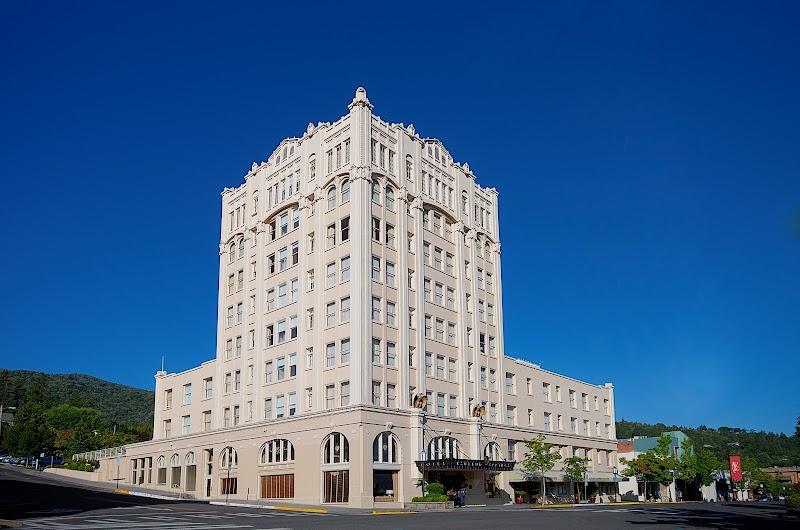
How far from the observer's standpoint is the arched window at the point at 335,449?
2117 inches

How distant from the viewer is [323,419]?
Result: 5591 centimetres

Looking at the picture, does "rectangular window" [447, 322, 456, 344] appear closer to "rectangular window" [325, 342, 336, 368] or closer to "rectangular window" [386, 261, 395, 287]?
"rectangular window" [386, 261, 395, 287]

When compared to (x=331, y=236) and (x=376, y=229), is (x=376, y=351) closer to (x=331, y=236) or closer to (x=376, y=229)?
(x=376, y=229)

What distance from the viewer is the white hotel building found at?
56.1m

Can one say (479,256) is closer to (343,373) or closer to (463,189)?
(463,189)

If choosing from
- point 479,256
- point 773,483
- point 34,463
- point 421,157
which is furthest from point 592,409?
point 34,463

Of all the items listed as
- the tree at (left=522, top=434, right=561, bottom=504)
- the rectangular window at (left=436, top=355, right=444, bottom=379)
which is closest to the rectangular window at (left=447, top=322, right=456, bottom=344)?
the rectangular window at (left=436, top=355, right=444, bottom=379)

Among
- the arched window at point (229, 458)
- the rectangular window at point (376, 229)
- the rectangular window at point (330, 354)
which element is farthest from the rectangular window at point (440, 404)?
the arched window at point (229, 458)

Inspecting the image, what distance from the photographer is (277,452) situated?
198ft

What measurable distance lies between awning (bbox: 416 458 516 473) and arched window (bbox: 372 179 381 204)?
21.2 meters

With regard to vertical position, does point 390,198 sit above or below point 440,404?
above

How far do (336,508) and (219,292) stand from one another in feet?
104

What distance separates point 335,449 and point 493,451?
17.7 metres

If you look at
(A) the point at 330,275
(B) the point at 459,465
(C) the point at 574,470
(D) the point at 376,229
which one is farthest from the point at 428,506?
(C) the point at 574,470
